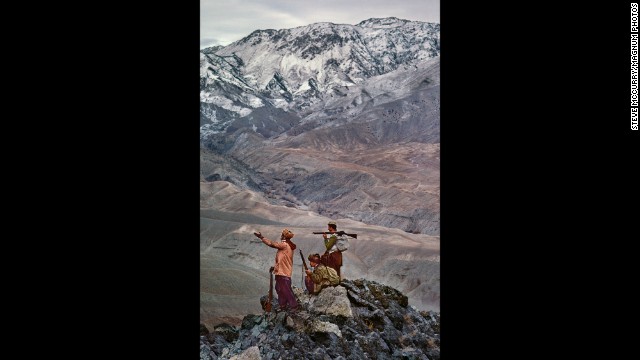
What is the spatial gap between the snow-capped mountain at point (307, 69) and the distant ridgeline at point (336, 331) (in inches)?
146

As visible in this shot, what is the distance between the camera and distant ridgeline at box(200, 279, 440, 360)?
721cm

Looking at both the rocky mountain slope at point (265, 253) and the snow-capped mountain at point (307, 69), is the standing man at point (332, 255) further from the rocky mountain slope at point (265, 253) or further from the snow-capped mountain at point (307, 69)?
the snow-capped mountain at point (307, 69)

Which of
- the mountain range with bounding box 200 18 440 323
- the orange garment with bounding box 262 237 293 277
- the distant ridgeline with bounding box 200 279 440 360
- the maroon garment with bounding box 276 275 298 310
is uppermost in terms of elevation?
the mountain range with bounding box 200 18 440 323

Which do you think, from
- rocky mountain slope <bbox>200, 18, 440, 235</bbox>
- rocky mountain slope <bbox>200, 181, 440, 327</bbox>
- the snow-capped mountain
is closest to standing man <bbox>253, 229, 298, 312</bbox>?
rocky mountain slope <bbox>200, 181, 440, 327</bbox>

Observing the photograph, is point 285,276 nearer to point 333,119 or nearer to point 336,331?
point 336,331

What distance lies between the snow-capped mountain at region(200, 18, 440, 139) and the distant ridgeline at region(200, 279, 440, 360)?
3.71 meters

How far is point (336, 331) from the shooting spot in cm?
737

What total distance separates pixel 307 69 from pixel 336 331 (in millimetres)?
5272

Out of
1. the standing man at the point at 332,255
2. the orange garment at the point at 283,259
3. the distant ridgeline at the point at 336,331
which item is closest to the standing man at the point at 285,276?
the orange garment at the point at 283,259

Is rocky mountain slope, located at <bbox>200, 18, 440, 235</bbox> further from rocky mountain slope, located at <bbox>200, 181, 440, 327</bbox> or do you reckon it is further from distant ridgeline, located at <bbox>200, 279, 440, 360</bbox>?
distant ridgeline, located at <bbox>200, 279, 440, 360</bbox>

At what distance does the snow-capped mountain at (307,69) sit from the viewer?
10.4 m
